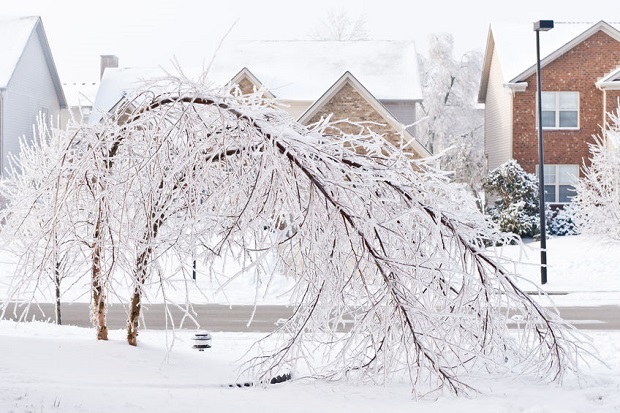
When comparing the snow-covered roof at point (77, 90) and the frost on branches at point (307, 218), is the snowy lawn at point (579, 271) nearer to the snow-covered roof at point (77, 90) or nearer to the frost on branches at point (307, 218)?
the frost on branches at point (307, 218)

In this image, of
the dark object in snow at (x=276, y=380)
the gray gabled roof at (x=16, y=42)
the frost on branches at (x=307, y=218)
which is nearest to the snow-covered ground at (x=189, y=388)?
the dark object in snow at (x=276, y=380)

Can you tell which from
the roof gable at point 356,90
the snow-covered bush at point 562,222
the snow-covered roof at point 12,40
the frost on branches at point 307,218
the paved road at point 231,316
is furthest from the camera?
the snow-covered roof at point 12,40

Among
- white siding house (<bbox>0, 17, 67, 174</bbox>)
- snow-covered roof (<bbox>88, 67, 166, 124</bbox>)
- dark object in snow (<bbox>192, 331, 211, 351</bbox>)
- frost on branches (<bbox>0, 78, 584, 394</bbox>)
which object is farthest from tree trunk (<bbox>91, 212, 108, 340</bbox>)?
snow-covered roof (<bbox>88, 67, 166, 124</bbox>)

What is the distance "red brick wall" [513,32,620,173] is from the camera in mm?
32438

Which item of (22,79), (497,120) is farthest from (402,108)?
(22,79)

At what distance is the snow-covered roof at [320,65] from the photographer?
3297 cm

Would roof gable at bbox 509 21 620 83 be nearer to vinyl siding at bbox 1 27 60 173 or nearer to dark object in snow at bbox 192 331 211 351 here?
vinyl siding at bbox 1 27 60 173

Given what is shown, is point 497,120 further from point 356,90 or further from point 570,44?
point 356,90

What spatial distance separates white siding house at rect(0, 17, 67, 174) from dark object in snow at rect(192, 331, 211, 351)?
81.7 feet

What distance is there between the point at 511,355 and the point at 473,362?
0.46m

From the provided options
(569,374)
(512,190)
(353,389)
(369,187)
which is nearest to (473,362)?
(569,374)

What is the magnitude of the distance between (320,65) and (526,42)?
345 inches

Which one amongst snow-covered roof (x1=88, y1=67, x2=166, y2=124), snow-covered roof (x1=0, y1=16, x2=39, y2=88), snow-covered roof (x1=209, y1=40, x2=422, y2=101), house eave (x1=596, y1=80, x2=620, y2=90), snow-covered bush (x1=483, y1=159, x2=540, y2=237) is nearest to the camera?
snow-covered bush (x1=483, y1=159, x2=540, y2=237)

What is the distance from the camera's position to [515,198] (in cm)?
3016
